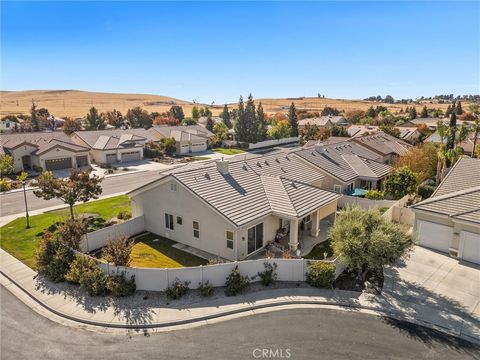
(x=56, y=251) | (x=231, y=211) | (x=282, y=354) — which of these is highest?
(x=231, y=211)

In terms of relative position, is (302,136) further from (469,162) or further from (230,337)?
(230,337)

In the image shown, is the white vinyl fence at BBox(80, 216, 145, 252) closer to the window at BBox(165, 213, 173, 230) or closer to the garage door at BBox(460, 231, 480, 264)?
the window at BBox(165, 213, 173, 230)

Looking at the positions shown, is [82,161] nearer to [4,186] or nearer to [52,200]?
[4,186]

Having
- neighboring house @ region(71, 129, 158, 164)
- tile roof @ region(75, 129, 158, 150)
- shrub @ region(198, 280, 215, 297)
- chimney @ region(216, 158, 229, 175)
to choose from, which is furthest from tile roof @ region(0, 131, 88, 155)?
shrub @ region(198, 280, 215, 297)

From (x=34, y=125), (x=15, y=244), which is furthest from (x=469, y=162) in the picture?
(x=34, y=125)

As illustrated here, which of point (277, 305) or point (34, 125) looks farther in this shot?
point (34, 125)

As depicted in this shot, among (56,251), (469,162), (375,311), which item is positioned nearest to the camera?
(375,311)

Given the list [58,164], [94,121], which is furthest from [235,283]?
[94,121]

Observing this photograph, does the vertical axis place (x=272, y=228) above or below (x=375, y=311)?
above
